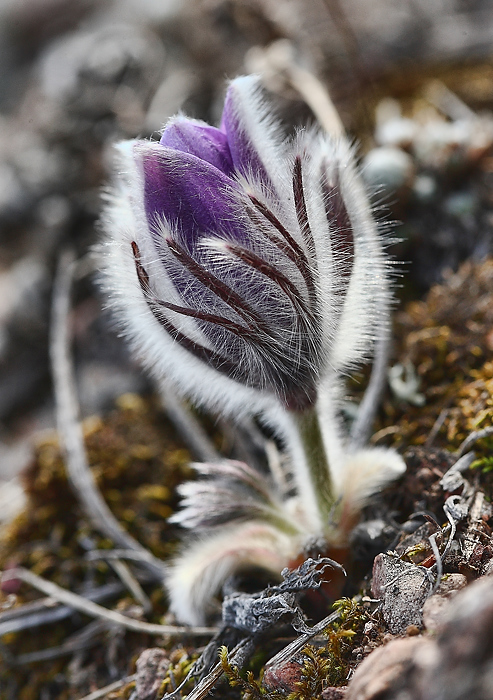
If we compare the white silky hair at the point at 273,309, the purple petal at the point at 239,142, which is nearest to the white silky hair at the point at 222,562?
the white silky hair at the point at 273,309

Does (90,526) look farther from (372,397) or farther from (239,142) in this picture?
(239,142)

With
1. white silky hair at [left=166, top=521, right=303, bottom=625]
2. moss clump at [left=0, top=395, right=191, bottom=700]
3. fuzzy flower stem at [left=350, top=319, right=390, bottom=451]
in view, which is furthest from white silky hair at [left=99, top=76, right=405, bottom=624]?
moss clump at [left=0, top=395, right=191, bottom=700]

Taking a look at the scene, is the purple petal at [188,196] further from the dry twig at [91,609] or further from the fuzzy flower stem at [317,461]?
the dry twig at [91,609]

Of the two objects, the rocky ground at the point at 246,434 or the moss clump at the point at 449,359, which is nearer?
the rocky ground at the point at 246,434

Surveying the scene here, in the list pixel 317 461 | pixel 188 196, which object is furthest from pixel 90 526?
pixel 188 196

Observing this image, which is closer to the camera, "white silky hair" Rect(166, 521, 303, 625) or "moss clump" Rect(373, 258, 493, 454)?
"white silky hair" Rect(166, 521, 303, 625)

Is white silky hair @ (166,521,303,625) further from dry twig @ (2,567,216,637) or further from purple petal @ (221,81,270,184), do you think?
purple petal @ (221,81,270,184)

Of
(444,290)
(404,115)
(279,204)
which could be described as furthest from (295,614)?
(404,115)

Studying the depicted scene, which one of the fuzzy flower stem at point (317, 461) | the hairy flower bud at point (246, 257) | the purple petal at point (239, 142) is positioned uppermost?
the purple petal at point (239, 142)
